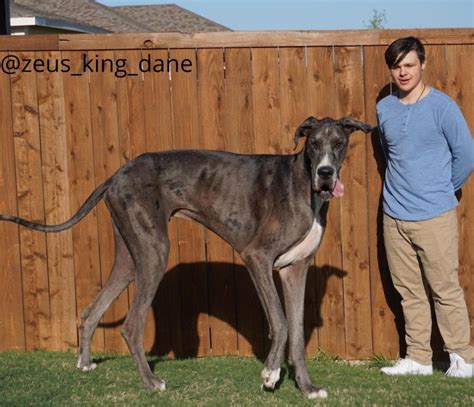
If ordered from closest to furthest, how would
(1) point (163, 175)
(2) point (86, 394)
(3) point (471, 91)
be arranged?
1. (2) point (86, 394)
2. (1) point (163, 175)
3. (3) point (471, 91)

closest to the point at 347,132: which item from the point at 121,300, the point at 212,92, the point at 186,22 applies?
the point at 212,92

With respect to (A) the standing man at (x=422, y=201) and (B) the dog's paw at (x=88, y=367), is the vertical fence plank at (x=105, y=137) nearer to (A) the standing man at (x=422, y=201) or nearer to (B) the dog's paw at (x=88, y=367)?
(B) the dog's paw at (x=88, y=367)

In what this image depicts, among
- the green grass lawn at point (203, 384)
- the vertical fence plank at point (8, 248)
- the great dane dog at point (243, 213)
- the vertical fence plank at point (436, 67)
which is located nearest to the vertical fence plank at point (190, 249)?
the green grass lawn at point (203, 384)

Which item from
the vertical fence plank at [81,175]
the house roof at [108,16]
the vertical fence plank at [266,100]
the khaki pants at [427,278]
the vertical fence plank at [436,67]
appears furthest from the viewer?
the house roof at [108,16]

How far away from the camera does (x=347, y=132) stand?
5.83m

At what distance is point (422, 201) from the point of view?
20.5ft

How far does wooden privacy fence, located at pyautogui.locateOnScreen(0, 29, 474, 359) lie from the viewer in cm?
683

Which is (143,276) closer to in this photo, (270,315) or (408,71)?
(270,315)

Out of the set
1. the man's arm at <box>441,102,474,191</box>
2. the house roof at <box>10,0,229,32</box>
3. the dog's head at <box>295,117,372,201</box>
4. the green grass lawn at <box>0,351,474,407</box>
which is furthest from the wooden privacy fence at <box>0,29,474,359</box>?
the house roof at <box>10,0,229,32</box>

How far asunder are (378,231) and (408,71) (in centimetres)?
142

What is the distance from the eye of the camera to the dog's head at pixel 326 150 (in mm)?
5477

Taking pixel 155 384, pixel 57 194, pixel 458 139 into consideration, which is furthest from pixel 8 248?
pixel 458 139

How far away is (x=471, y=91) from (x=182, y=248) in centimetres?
263

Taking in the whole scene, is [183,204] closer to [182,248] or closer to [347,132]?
[182,248]
